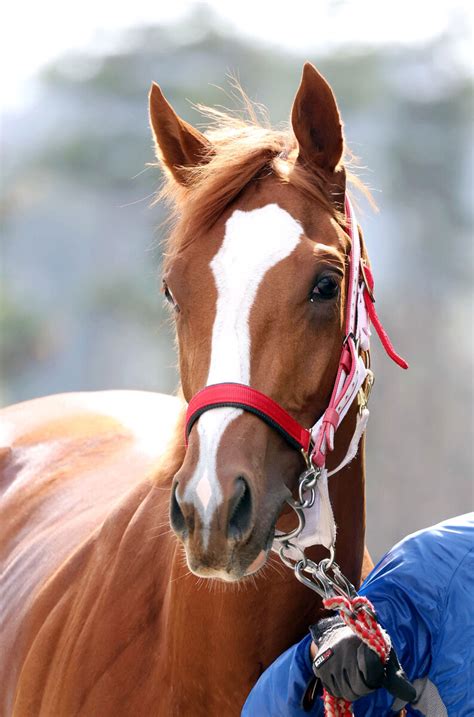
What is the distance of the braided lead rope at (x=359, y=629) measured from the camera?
69.5 inches

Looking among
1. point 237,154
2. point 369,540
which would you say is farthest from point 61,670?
point 369,540

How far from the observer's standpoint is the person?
5.88 ft

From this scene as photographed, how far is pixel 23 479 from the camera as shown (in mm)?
3463

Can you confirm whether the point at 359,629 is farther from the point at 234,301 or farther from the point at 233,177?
the point at 233,177

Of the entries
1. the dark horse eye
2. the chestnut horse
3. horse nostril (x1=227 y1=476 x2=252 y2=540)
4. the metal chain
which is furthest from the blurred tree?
horse nostril (x1=227 y1=476 x2=252 y2=540)

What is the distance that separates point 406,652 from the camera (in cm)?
187

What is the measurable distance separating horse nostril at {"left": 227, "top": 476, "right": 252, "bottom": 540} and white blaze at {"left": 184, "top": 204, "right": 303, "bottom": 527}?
0.04 metres

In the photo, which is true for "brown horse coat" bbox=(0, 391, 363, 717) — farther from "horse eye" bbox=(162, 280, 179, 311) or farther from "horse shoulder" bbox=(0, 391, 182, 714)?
"horse eye" bbox=(162, 280, 179, 311)

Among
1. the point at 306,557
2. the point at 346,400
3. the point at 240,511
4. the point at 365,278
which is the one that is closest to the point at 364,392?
the point at 346,400

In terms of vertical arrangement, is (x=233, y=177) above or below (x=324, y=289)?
above

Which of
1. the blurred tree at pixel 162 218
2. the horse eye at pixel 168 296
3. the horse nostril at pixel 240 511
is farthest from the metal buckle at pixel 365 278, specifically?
the blurred tree at pixel 162 218

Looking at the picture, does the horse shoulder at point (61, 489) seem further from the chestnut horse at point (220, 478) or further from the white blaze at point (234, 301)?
the white blaze at point (234, 301)

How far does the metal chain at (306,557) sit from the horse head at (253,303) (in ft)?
0.12

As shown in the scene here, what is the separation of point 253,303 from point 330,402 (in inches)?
11.3
